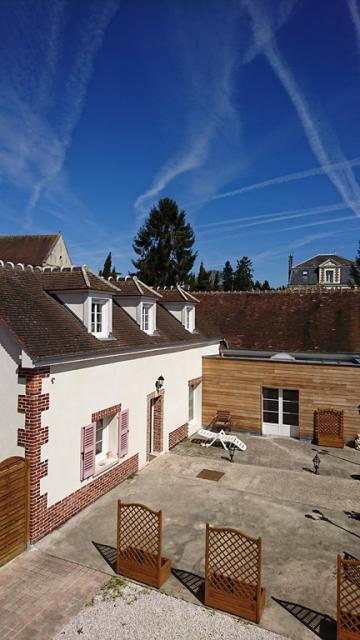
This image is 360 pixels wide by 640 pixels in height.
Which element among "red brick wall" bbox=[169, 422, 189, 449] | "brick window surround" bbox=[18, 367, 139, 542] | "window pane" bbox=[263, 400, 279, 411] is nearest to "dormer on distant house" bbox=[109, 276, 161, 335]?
"red brick wall" bbox=[169, 422, 189, 449]

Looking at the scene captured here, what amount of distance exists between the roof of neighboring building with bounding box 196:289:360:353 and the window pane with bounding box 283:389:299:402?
2951 millimetres

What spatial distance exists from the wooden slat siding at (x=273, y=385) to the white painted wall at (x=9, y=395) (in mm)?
10279

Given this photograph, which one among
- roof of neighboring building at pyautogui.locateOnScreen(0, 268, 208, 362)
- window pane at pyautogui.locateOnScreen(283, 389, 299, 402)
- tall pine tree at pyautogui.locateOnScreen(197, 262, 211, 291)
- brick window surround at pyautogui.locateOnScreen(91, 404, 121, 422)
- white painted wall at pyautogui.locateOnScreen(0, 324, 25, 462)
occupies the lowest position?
window pane at pyautogui.locateOnScreen(283, 389, 299, 402)

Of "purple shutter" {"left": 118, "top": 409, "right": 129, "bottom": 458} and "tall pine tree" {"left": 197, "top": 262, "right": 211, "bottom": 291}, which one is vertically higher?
"tall pine tree" {"left": 197, "top": 262, "right": 211, "bottom": 291}

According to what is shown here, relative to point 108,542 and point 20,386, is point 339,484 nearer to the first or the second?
point 108,542

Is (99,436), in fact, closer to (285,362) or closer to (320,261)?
(285,362)

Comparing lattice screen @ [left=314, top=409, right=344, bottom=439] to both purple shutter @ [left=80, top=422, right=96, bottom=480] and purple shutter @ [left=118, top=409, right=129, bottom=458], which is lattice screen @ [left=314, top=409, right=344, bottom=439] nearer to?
purple shutter @ [left=118, top=409, right=129, bottom=458]

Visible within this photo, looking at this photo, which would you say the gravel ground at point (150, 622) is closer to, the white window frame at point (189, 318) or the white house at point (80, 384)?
the white house at point (80, 384)

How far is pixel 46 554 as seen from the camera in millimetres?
8055

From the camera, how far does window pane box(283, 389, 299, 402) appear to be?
16.7m

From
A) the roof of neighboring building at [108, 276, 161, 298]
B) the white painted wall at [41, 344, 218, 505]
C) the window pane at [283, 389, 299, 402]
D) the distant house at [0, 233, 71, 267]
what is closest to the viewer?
the white painted wall at [41, 344, 218, 505]

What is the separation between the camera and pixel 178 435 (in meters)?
15.8

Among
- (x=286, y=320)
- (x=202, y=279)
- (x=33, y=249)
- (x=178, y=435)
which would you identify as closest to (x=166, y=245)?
(x=202, y=279)

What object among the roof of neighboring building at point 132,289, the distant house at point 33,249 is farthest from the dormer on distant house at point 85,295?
the distant house at point 33,249
